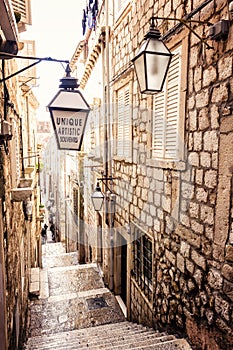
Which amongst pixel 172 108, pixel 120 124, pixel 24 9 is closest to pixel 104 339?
pixel 172 108

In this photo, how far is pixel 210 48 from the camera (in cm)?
274

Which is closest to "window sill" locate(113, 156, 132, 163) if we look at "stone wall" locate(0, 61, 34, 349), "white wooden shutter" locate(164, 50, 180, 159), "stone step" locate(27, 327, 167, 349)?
"white wooden shutter" locate(164, 50, 180, 159)

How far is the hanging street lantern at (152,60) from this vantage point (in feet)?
9.03

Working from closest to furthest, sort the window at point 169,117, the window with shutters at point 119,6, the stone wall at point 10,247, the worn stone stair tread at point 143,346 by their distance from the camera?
the stone wall at point 10,247 < the worn stone stair tread at point 143,346 < the window at point 169,117 < the window with shutters at point 119,6

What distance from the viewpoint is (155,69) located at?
9.30 ft

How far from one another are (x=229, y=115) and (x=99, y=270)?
8332mm

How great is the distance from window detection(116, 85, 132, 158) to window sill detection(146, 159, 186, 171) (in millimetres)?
1355

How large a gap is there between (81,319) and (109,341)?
102 inches

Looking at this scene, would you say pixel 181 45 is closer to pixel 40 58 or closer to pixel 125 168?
pixel 40 58

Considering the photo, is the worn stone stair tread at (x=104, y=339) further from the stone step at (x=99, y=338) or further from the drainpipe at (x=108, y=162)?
the drainpipe at (x=108, y=162)

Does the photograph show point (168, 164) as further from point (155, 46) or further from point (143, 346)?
point (143, 346)

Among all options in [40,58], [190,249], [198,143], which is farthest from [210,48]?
[190,249]

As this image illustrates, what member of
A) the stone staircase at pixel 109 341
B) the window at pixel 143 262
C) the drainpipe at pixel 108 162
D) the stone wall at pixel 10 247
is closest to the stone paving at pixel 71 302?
the drainpipe at pixel 108 162

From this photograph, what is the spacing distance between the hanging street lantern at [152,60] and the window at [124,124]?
9.36 feet
